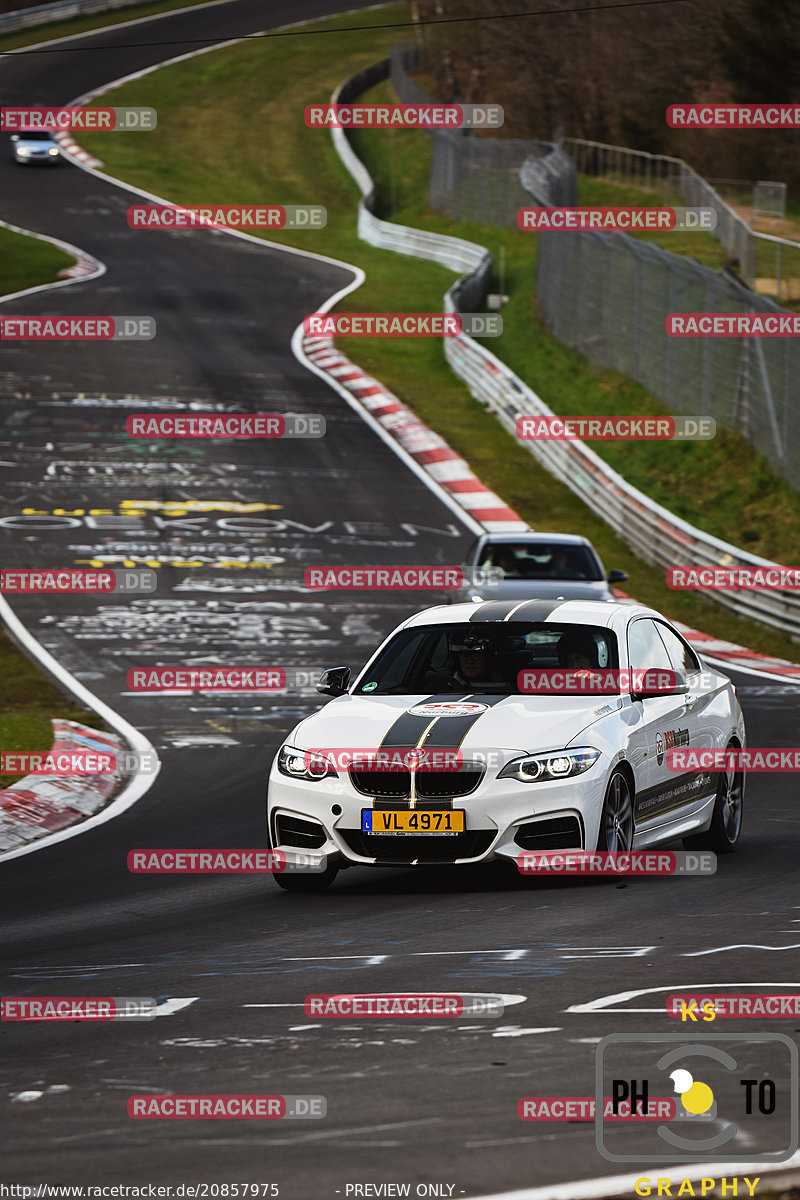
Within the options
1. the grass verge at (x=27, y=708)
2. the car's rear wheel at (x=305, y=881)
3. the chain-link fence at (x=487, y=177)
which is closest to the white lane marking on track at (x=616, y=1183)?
the car's rear wheel at (x=305, y=881)

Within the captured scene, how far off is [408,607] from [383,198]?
40938 mm

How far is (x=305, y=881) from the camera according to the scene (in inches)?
403

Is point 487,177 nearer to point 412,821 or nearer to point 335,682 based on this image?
A: point 335,682

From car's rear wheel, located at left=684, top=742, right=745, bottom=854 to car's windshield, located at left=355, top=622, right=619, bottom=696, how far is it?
1.23 metres

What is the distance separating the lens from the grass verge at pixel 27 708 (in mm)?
15609

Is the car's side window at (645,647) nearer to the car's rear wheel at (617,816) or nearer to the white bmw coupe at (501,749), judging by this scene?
the white bmw coupe at (501,749)

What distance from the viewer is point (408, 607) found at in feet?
77.4

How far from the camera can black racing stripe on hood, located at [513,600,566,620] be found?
35.9ft

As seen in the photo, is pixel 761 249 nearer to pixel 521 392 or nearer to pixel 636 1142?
pixel 521 392

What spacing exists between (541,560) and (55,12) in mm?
67634

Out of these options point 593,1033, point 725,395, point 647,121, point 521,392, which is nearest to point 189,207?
point 647,121

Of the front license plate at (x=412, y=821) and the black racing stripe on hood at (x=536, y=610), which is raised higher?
the black racing stripe on hood at (x=536, y=610)

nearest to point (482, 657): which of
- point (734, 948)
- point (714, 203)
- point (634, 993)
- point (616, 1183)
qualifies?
point (734, 948)

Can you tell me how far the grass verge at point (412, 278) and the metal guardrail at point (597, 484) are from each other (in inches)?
9.2
